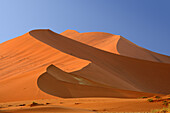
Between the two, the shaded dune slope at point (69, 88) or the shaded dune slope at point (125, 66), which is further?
the shaded dune slope at point (125, 66)

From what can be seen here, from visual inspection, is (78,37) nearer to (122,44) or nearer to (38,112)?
(122,44)

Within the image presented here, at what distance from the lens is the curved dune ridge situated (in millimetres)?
14289

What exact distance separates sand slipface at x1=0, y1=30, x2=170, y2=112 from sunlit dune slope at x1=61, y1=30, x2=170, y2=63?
15454mm

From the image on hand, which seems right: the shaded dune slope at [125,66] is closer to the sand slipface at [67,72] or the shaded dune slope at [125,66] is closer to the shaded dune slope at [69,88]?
the sand slipface at [67,72]

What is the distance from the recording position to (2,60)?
26.0 metres

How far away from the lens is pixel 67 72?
58.4 ft

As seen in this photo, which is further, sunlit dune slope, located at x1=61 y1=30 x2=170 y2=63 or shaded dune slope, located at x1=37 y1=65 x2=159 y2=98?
sunlit dune slope, located at x1=61 y1=30 x2=170 y2=63

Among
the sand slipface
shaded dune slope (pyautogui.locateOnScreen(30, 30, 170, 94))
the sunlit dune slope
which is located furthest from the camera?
the sunlit dune slope

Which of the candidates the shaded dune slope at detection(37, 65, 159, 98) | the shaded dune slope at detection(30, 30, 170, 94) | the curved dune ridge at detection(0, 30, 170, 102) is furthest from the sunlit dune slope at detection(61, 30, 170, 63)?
the shaded dune slope at detection(37, 65, 159, 98)

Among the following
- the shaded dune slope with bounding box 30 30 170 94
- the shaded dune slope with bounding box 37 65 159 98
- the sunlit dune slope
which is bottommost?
the shaded dune slope with bounding box 37 65 159 98

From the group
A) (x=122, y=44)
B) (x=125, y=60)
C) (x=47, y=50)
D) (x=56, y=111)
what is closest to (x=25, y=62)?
(x=47, y=50)

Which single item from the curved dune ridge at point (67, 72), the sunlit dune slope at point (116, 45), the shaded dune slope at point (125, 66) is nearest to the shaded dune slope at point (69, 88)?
the curved dune ridge at point (67, 72)

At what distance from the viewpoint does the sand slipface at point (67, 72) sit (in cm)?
1425

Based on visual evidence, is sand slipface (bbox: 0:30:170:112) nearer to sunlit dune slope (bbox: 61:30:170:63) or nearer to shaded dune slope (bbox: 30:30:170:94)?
shaded dune slope (bbox: 30:30:170:94)
